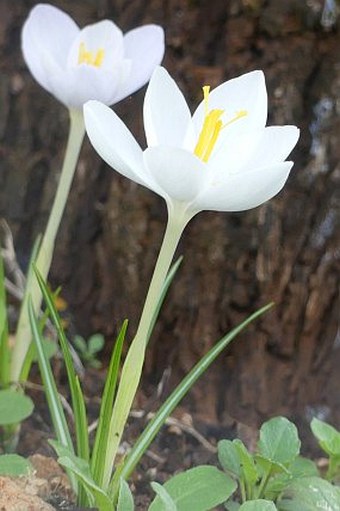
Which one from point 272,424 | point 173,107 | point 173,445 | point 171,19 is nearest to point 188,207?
point 173,107

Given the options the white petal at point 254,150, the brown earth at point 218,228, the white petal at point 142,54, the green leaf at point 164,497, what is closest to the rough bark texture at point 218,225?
the brown earth at point 218,228

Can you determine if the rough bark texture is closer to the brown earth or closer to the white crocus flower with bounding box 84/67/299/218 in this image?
the brown earth

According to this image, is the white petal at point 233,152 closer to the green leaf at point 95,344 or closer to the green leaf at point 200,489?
the green leaf at point 200,489

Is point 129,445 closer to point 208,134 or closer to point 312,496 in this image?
point 312,496

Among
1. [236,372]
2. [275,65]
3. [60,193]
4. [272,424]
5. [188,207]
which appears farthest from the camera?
[236,372]

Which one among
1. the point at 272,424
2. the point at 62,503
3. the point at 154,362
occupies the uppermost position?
the point at 272,424

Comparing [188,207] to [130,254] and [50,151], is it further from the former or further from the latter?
[50,151]
